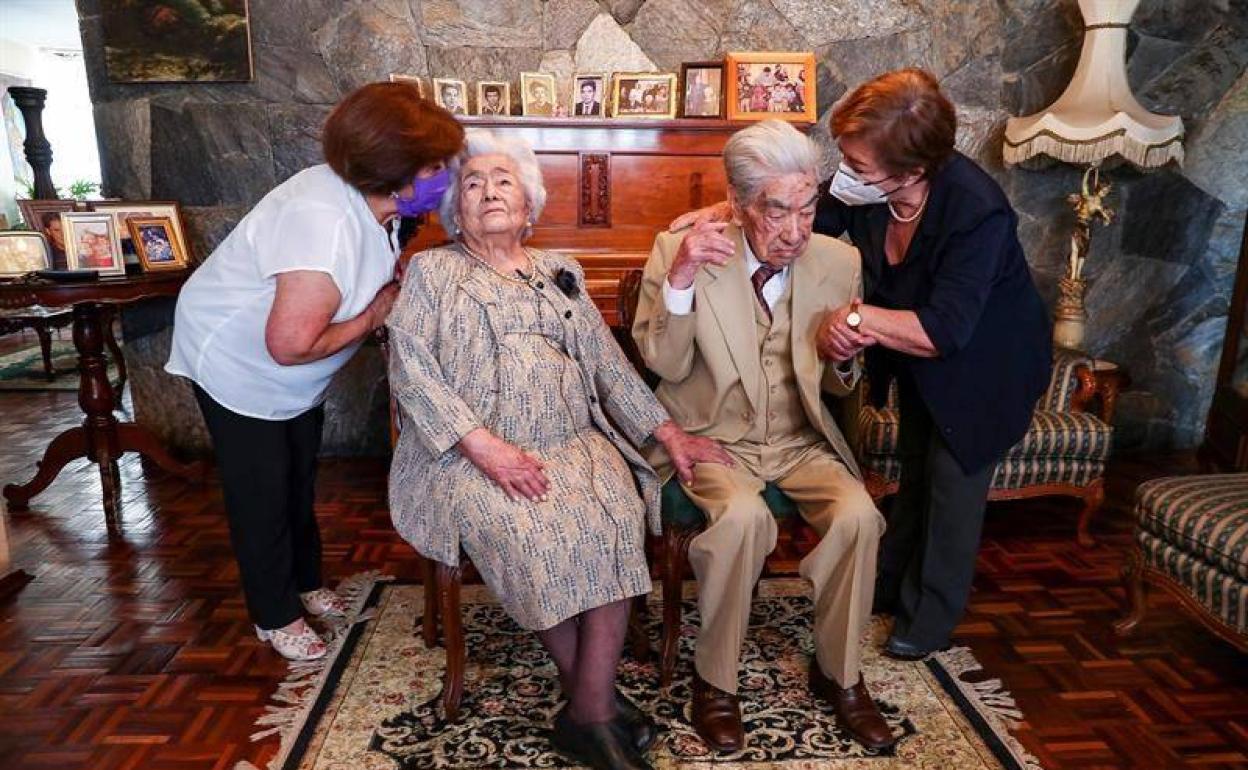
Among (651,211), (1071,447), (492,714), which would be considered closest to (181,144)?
(651,211)

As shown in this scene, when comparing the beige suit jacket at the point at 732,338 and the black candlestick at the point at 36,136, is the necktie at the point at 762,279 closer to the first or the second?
the beige suit jacket at the point at 732,338

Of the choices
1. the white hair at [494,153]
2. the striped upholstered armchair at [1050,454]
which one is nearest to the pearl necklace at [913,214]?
the white hair at [494,153]

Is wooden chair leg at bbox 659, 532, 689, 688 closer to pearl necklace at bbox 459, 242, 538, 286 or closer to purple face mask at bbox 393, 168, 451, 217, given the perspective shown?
pearl necklace at bbox 459, 242, 538, 286

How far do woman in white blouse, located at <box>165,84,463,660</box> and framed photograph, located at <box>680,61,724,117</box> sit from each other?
1.72 m

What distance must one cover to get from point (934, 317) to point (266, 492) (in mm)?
1645

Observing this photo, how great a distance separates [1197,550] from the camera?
215 centimetres

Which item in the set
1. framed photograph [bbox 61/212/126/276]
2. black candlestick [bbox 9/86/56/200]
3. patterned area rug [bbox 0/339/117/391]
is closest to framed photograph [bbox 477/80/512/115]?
framed photograph [bbox 61/212/126/276]

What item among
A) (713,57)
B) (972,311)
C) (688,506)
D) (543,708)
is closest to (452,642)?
(543,708)

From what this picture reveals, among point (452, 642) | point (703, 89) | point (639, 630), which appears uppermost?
point (703, 89)

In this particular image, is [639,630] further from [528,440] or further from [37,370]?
[37,370]

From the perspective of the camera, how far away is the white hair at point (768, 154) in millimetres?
1825

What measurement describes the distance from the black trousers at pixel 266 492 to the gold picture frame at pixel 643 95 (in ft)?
6.03

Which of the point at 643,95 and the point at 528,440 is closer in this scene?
the point at 528,440

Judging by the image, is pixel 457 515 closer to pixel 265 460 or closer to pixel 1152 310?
pixel 265 460
